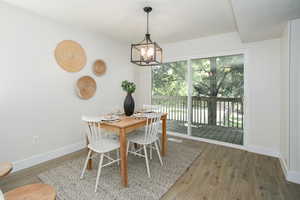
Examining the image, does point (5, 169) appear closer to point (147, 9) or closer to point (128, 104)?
point (128, 104)

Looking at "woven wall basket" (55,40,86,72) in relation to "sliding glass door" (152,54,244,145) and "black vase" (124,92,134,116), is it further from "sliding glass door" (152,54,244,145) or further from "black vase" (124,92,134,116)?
"sliding glass door" (152,54,244,145)

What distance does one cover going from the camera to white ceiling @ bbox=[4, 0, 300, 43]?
6.08 ft

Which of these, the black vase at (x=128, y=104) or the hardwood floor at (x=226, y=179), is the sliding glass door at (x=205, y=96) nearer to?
the hardwood floor at (x=226, y=179)

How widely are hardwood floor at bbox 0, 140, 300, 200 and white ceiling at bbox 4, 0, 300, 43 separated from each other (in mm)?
2225

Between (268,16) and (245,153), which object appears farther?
(245,153)

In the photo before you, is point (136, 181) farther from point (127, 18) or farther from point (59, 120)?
point (127, 18)

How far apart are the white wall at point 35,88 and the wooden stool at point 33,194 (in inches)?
59.4

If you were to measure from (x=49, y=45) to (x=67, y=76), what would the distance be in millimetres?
592

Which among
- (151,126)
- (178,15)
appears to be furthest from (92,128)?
(178,15)

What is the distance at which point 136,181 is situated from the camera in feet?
6.42

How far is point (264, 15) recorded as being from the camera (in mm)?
1933

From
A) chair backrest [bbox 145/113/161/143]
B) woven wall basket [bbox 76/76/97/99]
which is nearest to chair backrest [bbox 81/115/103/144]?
chair backrest [bbox 145/113/161/143]

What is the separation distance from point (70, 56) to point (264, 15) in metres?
3.22

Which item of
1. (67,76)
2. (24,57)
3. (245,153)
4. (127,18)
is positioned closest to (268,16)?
(127,18)
